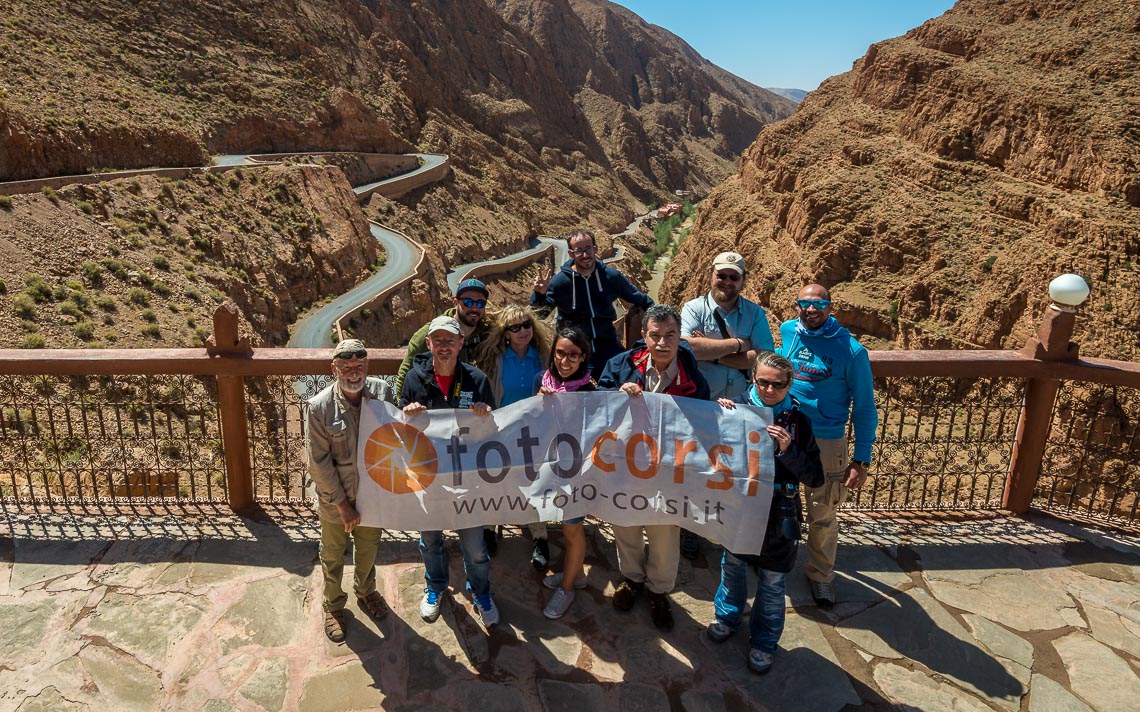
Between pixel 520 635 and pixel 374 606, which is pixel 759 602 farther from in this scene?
pixel 374 606

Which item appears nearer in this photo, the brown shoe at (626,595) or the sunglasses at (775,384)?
the sunglasses at (775,384)

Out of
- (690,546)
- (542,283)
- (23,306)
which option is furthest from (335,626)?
(23,306)

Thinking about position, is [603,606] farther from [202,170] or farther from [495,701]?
[202,170]

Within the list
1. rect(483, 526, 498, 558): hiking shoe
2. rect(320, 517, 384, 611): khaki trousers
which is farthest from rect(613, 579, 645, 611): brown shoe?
rect(320, 517, 384, 611): khaki trousers

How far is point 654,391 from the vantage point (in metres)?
3.68

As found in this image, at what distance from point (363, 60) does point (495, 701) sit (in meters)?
64.1

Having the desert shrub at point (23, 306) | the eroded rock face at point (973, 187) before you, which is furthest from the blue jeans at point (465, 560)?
the eroded rock face at point (973, 187)

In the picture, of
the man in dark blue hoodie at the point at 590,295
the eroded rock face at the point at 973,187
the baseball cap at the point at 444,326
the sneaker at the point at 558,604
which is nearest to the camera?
the baseball cap at the point at 444,326

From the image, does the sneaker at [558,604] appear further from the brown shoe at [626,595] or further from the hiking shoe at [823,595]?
the hiking shoe at [823,595]

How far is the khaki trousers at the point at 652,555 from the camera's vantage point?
12.2ft

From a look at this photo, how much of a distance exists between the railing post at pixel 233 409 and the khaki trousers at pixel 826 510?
12.2 feet

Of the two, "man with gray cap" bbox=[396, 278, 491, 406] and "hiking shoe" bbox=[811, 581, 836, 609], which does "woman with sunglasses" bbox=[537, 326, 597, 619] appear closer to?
"man with gray cap" bbox=[396, 278, 491, 406]

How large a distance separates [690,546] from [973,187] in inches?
1180

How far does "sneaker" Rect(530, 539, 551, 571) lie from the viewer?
4277 mm
